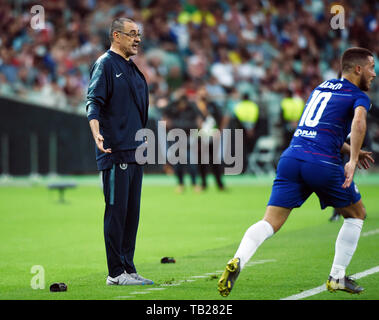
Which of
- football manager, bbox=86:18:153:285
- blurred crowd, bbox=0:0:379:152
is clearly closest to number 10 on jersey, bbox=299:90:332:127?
football manager, bbox=86:18:153:285

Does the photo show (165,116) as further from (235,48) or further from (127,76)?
(127,76)

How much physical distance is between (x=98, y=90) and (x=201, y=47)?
72.2 ft

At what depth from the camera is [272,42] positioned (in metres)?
29.8

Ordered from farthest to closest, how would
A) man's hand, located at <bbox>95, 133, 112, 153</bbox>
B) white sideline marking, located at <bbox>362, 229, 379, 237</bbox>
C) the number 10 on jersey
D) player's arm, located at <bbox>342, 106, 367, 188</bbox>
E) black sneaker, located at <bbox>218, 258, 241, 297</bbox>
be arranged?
white sideline marking, located at <bbox>362, 229, 379, 237</bbox>, man's hand, located at <bbox>95, 133, 112, 153</bbox>, the number 10 on jersey, player's arm, located at <bbox>342, 106, 367, 188</bbox>, black sneaker, located at <bbox>218, 258, 241, 297</bbox>

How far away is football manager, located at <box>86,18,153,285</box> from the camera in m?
7.83

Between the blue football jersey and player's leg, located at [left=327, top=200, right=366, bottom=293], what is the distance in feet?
1.51

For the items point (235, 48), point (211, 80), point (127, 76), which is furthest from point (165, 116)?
point (127, 76)

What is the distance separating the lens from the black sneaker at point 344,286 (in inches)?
280

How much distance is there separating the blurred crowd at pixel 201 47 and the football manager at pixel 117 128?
59.3 feet

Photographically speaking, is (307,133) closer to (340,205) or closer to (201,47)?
(340,205)

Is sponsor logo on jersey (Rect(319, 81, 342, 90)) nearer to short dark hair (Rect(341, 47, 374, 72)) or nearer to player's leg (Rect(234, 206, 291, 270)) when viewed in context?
short dark hair (Rect(341, 47, 374, 72))

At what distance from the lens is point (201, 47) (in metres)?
29.5

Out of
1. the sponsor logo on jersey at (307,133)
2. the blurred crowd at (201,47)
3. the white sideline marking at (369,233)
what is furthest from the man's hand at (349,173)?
the blurred crowd at (201,47)

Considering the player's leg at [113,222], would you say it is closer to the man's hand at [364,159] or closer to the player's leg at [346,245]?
the player's leg at [346,245]
